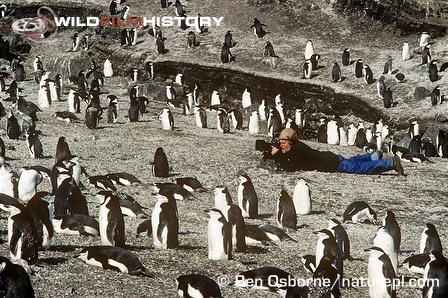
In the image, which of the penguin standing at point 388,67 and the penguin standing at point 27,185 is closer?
the penguin standing at point 27,185

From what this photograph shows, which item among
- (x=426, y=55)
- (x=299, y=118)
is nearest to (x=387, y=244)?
(x=299, y=118)

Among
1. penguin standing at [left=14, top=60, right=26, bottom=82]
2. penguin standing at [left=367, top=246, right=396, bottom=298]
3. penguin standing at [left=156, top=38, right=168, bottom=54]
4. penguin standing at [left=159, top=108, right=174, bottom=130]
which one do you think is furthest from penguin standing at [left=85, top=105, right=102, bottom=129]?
penguin standing at [left=367, top=246, right=396, bottom=298]

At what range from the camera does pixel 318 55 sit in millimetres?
27203

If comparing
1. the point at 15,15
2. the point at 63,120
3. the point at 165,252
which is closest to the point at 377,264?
the point at 165,252

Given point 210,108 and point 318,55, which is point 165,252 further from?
point 318,55

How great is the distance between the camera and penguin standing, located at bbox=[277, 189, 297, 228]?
36.4 ft

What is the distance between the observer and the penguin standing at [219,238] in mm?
8859

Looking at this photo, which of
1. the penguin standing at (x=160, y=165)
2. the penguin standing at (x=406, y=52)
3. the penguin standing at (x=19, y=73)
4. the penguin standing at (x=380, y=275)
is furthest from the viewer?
the penguin standing at (x=19, y=73)

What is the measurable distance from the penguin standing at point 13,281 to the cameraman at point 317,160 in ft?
31.2

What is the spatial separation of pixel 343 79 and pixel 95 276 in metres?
19.4

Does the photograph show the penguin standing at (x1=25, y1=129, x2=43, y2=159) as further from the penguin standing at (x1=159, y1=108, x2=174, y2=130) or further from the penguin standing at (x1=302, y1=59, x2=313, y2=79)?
the penguin standing at (x1=302, y1=59, x2=313, y2=79)

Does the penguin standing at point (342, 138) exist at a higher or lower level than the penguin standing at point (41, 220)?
higher

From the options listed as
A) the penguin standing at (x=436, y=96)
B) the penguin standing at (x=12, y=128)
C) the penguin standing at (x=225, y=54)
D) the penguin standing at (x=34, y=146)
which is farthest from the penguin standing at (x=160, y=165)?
the penguin standing at (x=225, y=54)

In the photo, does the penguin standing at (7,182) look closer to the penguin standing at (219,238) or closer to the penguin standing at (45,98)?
the penguin standing at (219,238)
